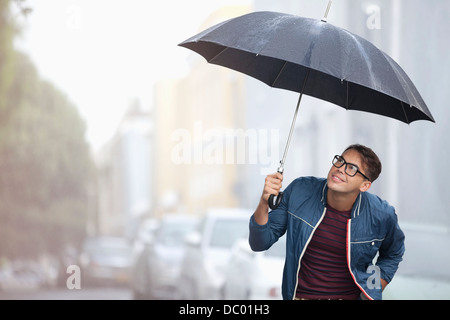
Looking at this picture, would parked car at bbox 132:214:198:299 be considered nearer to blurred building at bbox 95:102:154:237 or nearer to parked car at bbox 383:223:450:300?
blurred building at bbox 95:102:154:237

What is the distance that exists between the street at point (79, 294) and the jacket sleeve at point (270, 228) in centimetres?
569

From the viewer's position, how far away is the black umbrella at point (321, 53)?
3.51 m

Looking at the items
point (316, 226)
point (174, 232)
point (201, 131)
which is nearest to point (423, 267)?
point (201, 131)

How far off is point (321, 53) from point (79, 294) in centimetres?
692

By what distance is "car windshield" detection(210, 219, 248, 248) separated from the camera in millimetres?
9406

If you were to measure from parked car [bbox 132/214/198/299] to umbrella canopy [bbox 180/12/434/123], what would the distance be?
240 inches

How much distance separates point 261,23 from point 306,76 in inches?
18.7

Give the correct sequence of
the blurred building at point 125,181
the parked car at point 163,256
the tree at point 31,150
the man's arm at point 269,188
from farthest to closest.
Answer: the parked car at point 163,256
the blurred building at point 125,181
the tree at point 31,150
the man's arm at point 269,188

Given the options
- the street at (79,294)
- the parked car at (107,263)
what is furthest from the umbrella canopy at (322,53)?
the parked car at (107,263)

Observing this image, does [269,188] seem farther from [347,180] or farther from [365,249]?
[365,249]

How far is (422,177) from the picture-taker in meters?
7.39

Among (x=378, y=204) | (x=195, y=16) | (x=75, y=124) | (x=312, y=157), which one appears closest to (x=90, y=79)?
(x=75, y=124)

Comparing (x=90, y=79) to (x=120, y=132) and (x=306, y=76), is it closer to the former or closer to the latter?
(x=120, y=132)

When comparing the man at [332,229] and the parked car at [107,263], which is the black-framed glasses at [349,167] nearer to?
the man at [332,229]
